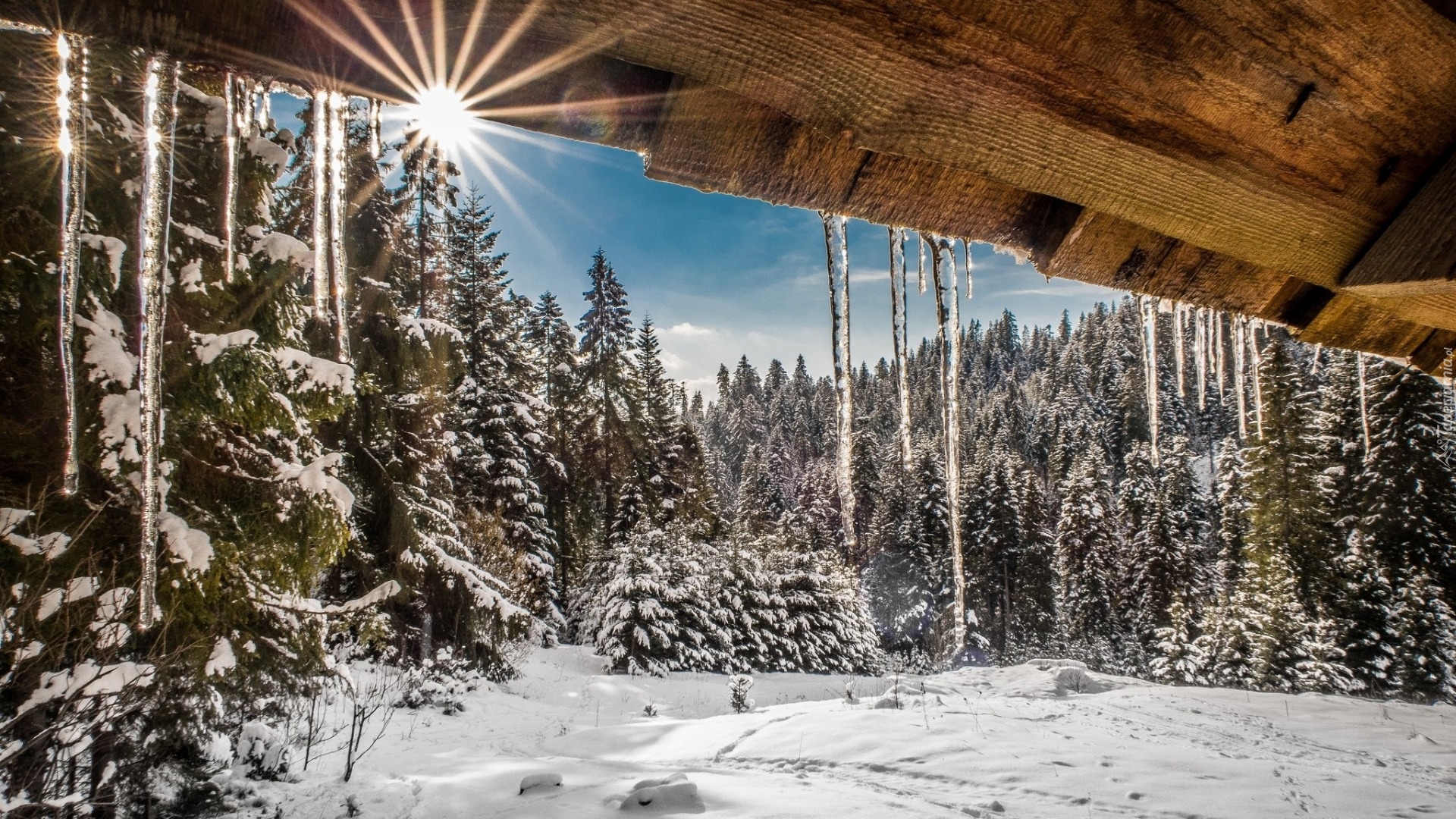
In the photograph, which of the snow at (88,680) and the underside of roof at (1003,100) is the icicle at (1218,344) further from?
the snow at (88,680)

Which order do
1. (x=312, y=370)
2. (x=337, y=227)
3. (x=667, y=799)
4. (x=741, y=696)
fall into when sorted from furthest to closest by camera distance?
(x=741, y=696)
(x=312, y=370)
(x=667, y=799)
(x=337, y=227)

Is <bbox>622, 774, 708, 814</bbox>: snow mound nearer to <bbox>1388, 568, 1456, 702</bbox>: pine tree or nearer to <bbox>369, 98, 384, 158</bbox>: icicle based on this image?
<bbox>369, 98, 384, 158</bbox>: icicle

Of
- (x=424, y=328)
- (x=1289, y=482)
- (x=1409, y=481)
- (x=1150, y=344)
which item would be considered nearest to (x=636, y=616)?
(x=424, y=328)

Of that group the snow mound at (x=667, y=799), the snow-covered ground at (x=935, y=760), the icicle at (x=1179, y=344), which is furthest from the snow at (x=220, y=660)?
the icicle at (x=1179, y=344)

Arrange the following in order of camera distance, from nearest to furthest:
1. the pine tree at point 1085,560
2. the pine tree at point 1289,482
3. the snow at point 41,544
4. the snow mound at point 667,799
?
the snow at point 41,544 < the snow mound at point 667,799 < the pine tree at point 1289,482 < the pine tree at point 1085,560

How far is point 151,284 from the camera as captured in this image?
134 cm

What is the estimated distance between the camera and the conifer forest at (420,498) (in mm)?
2729

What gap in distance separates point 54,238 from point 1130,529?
40798 mm

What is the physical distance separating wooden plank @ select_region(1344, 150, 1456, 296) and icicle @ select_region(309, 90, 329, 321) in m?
2.22

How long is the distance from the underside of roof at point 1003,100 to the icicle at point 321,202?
74 centimetres

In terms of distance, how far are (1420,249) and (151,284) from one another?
2.53 metres

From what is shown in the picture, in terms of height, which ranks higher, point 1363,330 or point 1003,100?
point 1003,100

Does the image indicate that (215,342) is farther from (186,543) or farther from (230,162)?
(230,162)

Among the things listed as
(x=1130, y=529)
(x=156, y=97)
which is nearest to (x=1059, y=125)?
(x=156, y=97)
